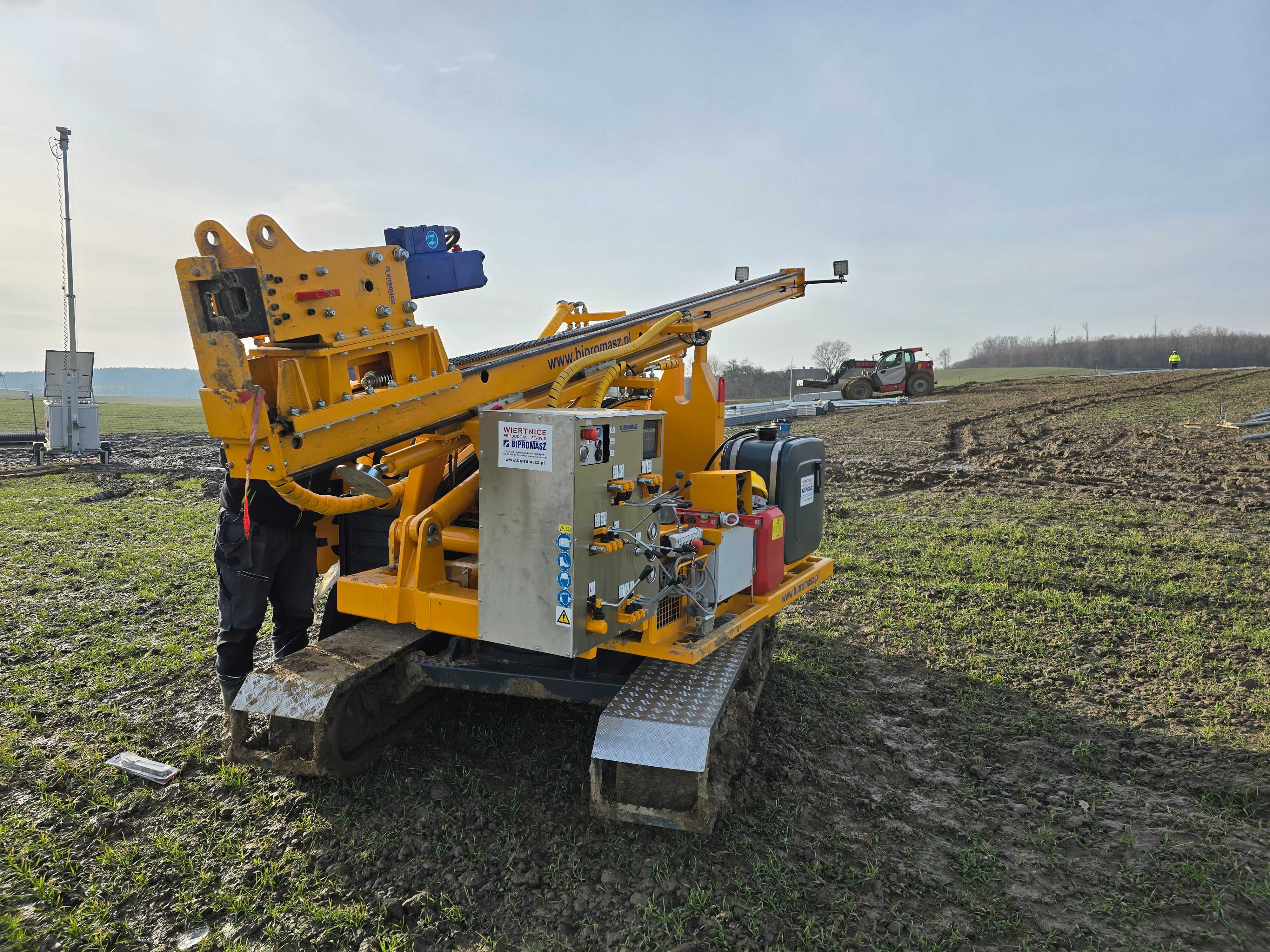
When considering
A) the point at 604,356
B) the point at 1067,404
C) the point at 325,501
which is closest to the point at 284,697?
the point at 325,501

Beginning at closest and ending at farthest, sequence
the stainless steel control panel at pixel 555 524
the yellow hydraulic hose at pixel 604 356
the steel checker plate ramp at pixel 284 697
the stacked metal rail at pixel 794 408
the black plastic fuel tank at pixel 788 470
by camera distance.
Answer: the stainless steel control panel at pixel 555 524 < the steel checker plate ramp at pixel 284 697 < the yellow hydraulic hose at pixel 604 356 < the black plastic fuel tank at pixel 788 470 < the stacked metal rail at pixel 794 408

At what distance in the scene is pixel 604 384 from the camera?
4496 mm

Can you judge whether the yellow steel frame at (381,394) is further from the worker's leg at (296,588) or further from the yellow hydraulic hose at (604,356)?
the worker's leg at (296,588)

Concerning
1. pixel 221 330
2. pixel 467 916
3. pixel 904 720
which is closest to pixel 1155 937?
pixel 904 720

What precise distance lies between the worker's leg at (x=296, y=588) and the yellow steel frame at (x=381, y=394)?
749 mm

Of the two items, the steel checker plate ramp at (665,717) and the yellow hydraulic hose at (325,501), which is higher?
the yellow hydraulic hose at (325,501)

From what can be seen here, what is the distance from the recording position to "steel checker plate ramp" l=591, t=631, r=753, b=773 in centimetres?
334

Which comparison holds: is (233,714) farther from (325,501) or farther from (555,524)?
(555,524)

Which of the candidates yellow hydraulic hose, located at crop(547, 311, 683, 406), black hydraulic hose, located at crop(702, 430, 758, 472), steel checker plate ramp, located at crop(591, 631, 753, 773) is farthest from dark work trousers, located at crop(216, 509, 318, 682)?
black hydraulic hose, located at crop(702, 430, 758, 472)

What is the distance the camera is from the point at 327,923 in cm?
302

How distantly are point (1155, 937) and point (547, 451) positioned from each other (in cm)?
302

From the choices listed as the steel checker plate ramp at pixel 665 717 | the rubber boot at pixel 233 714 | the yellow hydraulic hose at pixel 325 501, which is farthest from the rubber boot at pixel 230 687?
the steel checker plate ramp at pixel 665 717

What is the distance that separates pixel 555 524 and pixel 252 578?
225 cm

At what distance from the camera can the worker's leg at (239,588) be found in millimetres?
4441
